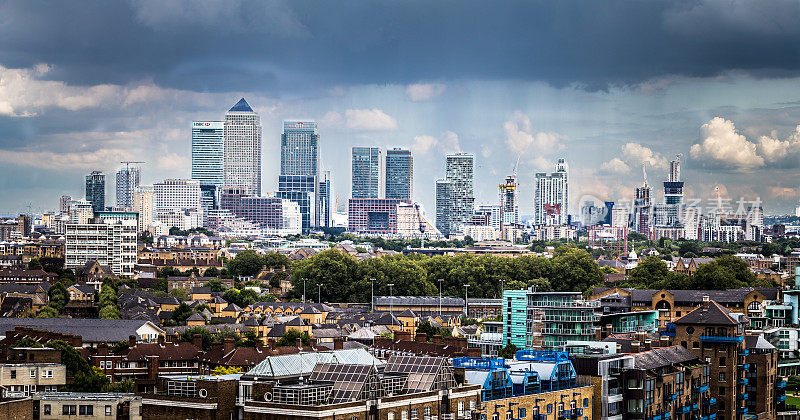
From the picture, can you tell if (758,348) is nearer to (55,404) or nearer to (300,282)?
(55,404)

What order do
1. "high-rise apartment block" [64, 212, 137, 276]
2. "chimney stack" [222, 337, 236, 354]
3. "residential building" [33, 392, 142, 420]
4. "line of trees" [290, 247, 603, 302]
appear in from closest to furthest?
1. "residential building" [33, 392, 142, 420]
2. "chimney stack" [222, 337, 236, 354]
3. "line of trees" [290, 247, 603, 302]
4. "high-rise apartment block" [64, 212, 137, 276]

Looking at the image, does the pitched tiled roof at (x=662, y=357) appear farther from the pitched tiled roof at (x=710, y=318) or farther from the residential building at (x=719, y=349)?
the pitched tiled roof at (x=710, y=318)

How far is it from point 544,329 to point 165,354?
21.8 metres

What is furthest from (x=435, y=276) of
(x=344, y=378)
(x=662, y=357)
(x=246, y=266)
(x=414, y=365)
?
(x=344, y=378)

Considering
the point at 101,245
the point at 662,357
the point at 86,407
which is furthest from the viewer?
the point at 101,245

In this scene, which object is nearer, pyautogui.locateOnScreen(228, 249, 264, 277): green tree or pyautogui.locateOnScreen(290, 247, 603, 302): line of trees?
pyautogui.locateOnScreen(290, 247, 603, 302): line of trees

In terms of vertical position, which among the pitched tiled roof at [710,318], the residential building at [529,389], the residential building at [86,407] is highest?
the pitched tiled roof at [710,318]

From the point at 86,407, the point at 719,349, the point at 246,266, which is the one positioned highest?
the point at 719,349

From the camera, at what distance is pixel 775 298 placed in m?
99.0

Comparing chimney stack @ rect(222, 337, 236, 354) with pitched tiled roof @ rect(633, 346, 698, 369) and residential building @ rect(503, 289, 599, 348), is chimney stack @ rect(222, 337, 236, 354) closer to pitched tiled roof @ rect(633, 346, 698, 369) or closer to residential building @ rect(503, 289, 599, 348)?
residential building @ rect(503, 289, 599, 348)

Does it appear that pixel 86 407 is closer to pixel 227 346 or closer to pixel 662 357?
pixel 662 357

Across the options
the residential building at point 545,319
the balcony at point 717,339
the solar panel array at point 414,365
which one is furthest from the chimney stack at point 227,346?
the solar panel array at point 414,365

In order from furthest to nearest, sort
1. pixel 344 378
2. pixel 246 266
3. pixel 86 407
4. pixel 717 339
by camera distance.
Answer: pixel 246 266 → pixel 717 339 → pixel 86 407 → pixel 344 378

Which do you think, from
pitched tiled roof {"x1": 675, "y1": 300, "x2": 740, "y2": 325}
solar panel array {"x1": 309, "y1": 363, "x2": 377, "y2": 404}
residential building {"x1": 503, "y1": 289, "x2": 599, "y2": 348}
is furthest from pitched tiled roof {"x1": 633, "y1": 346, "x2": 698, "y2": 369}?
solar panel array {"x1": 309, "y1": 363, "x2": 377, "y2": 404}
